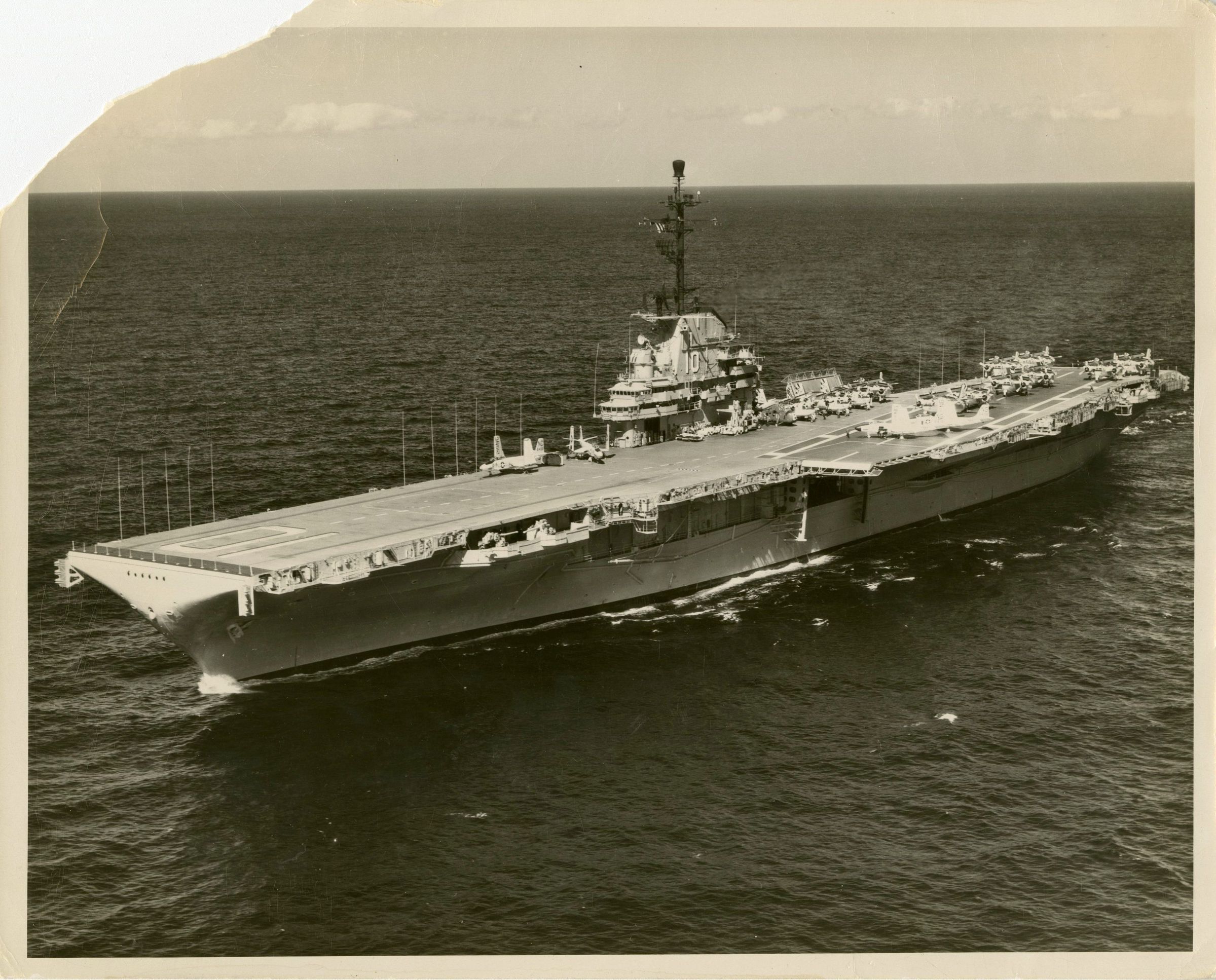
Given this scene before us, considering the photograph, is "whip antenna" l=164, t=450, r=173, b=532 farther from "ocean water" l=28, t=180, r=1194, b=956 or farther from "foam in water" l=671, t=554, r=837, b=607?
"foam in water" l=671, t=554, r=837, b=607

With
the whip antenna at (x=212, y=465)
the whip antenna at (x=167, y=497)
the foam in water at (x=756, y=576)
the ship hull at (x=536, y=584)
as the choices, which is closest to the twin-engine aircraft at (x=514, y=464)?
the ship hull at (x=536, y=584)

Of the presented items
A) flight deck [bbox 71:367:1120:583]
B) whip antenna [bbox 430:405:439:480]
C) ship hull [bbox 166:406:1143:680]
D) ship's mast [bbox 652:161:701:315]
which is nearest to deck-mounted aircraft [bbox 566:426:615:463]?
flight deck [bbox 71:367:1120:583]

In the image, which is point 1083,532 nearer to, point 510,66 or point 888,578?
point 888,578

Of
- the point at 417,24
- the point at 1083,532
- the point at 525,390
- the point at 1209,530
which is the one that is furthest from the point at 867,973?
the point at 525,390

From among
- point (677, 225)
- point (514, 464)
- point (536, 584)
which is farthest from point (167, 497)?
point (677, 225)

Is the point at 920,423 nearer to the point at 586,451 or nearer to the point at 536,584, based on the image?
the point at 586,451

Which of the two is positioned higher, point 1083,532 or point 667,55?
point 667,55

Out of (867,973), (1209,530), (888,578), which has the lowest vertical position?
(867,973)
